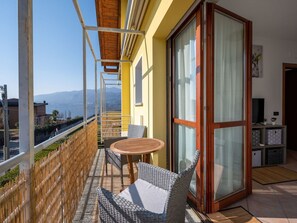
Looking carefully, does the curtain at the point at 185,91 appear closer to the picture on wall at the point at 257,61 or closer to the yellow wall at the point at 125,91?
the picture on wall at the point at 257,61

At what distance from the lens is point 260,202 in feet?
7.23

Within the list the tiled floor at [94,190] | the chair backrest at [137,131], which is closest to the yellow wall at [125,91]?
the tiled floor at [94,190]

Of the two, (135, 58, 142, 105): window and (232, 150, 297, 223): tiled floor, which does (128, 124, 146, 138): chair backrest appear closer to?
(135, 58, 142, 105): window

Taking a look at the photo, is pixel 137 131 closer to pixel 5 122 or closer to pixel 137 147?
pixel 137 147

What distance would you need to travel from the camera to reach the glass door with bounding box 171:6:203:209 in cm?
197

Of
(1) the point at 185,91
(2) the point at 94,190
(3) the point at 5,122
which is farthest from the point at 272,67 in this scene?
(3) the point at 5,122

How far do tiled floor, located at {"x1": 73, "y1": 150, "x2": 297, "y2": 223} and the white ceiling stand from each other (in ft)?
8.20

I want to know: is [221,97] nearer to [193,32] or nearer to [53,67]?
[193,32]

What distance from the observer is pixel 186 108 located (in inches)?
93.9

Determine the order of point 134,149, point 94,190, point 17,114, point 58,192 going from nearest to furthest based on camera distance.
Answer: point 17,114, point 58,192, point 134,149, point 94,190

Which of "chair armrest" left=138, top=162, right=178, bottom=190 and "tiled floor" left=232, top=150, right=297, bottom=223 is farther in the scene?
"tiled floor" left=232, top=150, right=297, bottom=223

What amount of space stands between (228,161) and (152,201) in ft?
3.83

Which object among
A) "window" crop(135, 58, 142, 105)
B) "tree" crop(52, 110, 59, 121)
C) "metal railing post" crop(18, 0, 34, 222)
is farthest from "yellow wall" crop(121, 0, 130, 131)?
"metal railing post" crop(18, 0, 34, 222)

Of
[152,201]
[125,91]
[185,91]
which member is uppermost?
[125,91]
